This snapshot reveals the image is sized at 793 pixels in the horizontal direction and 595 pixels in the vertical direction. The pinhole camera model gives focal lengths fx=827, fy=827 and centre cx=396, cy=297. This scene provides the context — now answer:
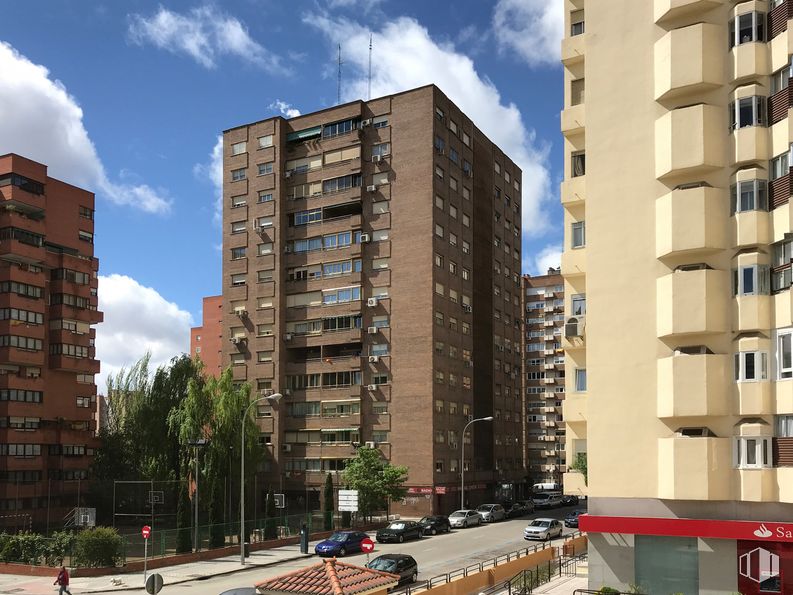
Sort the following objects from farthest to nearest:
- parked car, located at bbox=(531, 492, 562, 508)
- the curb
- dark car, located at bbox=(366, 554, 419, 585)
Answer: parked car, located at bbox=(531, 492, 562, 508) → dark car, located at bbox=(366, 554, 419, 585) → the curb

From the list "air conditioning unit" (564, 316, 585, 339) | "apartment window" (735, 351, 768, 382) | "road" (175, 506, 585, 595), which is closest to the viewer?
"apartment window" (735, 351, 768, 382)

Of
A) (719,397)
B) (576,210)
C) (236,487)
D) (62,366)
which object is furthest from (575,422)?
(62,366)

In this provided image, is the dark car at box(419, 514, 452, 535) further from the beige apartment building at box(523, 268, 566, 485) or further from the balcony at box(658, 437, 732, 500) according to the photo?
the beige apartment building at box(523, 268, 566, 485)

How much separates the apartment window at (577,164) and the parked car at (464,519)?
3539 centimetres

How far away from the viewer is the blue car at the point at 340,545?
1761 inches

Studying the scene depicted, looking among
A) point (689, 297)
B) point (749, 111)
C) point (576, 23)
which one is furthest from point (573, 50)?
point (689, 297)

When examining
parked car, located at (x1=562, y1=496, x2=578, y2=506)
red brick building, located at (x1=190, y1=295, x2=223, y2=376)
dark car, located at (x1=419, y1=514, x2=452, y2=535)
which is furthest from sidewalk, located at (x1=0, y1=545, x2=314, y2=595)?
red brick building, located at (x1=190, y1=295, x2=223, y2=376)

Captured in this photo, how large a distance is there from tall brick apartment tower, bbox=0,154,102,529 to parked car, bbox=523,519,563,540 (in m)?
35.6

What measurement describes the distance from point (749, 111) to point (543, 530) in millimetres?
32399

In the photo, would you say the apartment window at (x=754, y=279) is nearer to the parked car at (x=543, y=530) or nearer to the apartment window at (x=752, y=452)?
the apartment window at (x=752, y=452)

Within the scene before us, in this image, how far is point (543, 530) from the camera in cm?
5209

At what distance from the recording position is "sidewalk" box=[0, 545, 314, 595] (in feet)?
113

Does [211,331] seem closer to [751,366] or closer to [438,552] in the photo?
[438,552]

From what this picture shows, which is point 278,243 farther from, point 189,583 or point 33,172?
point 189,583
